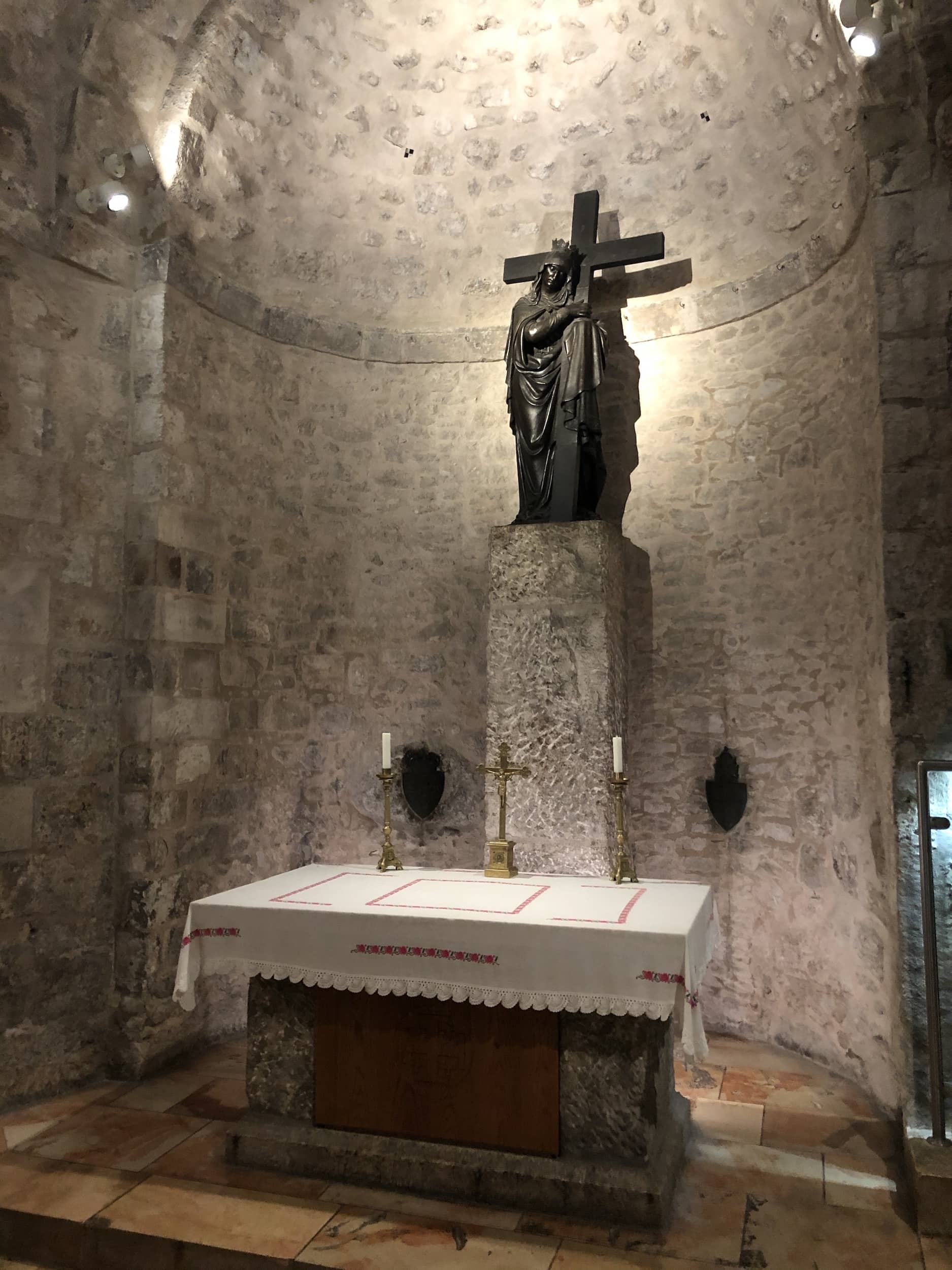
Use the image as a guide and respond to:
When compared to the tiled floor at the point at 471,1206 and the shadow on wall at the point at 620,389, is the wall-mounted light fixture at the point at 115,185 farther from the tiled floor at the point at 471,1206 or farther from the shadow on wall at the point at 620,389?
the tiled floor at the point at 471,1206

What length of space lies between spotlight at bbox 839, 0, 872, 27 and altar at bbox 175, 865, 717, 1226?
3763 millimetres

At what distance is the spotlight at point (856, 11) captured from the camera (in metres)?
3.89

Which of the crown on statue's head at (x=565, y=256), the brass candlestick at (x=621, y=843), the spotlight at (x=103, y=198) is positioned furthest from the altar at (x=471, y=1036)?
the spotlight at (x=103, y=198)

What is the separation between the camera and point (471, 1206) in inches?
132

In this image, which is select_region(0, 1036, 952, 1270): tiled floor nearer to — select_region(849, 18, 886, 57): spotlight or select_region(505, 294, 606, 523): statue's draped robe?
select_region(505, 294, 606, 523): statue's draped robe

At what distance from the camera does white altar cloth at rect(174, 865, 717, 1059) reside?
3146mm

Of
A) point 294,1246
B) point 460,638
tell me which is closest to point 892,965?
Answer: point 294,1246

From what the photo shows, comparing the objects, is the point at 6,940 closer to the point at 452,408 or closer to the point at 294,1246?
the point at 294,1246

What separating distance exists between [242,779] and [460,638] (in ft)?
5.40

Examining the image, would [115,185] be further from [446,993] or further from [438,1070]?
[438,1070]

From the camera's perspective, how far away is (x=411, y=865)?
602cm

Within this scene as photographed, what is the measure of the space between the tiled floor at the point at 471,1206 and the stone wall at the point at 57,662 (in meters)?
0.46

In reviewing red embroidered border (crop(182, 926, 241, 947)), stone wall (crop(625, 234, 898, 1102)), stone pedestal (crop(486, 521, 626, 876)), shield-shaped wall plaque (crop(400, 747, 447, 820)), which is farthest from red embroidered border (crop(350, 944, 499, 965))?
shield-shaped wall plaque (crop(400, 747, 447, 820))

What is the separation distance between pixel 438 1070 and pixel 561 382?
3.53 meters
